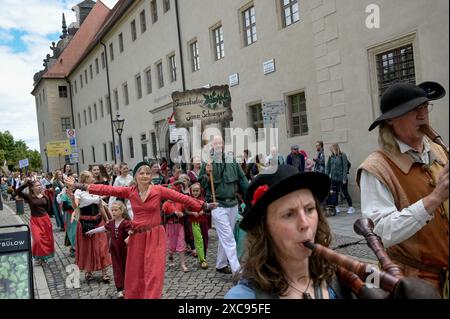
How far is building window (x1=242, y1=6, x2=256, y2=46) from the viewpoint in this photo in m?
14.3

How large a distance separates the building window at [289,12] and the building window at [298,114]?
206 cm

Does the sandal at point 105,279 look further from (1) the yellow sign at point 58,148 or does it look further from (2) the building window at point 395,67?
(1) the yellow sign at point 58,148

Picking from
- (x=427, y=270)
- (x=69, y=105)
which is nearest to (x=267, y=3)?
(x=427, y=270)

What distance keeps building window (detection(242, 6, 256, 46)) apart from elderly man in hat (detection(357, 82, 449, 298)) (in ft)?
42.3

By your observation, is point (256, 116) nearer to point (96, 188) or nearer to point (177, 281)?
point (177, 281)

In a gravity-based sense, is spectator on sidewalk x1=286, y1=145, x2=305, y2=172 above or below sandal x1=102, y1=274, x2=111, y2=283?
above

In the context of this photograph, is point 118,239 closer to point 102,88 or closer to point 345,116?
point 345,116

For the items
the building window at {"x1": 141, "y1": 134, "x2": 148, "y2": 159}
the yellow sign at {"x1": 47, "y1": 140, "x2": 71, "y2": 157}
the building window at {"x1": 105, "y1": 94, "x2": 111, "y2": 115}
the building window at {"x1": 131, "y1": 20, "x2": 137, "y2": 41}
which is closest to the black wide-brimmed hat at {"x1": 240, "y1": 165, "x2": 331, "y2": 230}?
the yellow sign at {"x1": 47, "y1": 140, "x2": 71, "y2": 157}

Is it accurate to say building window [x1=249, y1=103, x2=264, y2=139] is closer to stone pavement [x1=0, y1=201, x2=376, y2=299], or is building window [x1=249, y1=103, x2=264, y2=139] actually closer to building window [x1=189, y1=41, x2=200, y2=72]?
building window [x1=189, y1=41, x2=200, y2=72]

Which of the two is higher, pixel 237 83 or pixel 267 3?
pixel 267 3

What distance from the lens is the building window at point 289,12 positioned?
12.5m

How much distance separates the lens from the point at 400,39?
8812 millimetres

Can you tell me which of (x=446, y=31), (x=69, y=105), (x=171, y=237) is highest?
(x=69, y=105)
